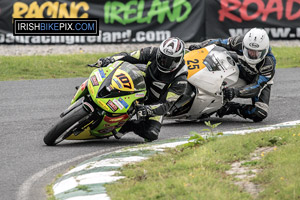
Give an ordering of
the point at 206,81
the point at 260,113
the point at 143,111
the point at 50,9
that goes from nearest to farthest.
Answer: the point at 143,111
the point at 206,81
the point at 260,113
the point at 50,9

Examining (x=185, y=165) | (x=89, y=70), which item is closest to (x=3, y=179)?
(x=185, y=165)

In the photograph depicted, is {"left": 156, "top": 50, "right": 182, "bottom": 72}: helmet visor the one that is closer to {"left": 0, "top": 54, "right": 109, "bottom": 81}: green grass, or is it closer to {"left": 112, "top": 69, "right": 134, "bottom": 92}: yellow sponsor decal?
{"left": 112, "top": 69, "right": 134, "bottom": 92}: yellow sponsor decal

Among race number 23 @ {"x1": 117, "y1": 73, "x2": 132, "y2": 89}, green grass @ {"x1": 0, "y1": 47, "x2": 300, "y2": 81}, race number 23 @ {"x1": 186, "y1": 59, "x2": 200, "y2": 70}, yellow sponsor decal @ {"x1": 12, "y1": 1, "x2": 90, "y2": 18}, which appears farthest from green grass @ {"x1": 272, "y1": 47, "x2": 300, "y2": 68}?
race number 23 @ {"x1": 117, "y1": 73, "x2": 132, "y2": 89}

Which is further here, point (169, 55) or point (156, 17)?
point (156, 17)

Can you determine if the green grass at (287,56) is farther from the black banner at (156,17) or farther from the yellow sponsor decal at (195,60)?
the yellow sponsor decal at (195,60)

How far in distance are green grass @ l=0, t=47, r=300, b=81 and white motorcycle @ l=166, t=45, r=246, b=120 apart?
18.5 feet

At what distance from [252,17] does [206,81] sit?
29.4 feet

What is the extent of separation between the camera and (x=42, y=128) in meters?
9.63

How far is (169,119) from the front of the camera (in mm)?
10047

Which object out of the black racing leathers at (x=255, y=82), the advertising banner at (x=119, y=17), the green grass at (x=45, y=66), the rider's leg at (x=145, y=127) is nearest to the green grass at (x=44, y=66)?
the green grass at (x=45, y=66)

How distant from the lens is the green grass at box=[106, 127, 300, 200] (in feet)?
17.6

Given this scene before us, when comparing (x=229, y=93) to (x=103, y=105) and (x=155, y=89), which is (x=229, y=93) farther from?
(x=103, y=105)

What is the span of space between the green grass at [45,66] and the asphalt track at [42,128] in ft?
2.96

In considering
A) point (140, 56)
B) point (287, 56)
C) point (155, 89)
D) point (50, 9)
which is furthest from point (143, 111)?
point (287, 56)
